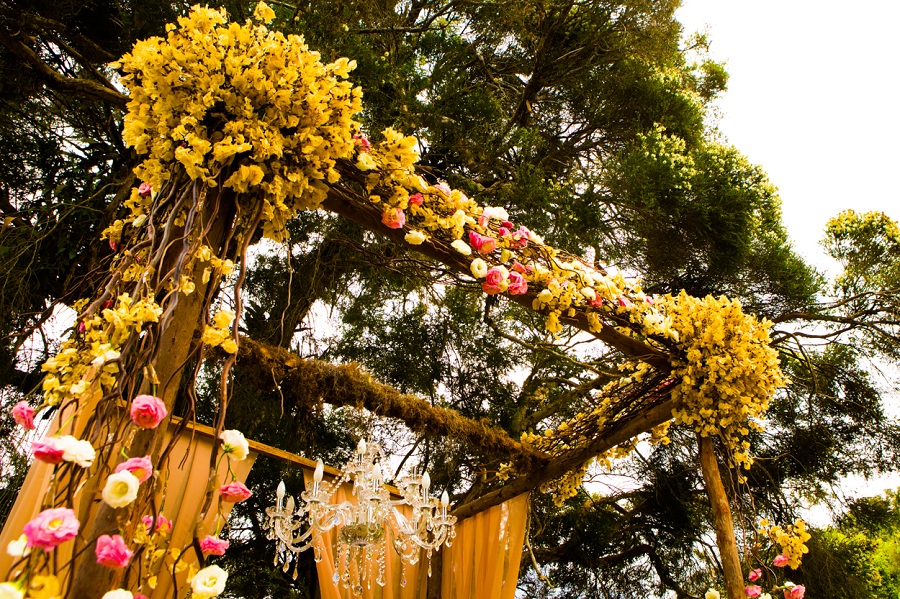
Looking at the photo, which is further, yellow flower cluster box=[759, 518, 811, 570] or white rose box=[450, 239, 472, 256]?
yellow flower cluster box=[759, 518, 811, 570]

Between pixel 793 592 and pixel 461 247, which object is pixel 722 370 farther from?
pixel 461 247

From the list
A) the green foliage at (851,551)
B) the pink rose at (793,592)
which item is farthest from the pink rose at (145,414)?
the green foliage at (851,551)

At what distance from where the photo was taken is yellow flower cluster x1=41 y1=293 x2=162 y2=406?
3.44 ft

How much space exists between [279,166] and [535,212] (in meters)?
2.95

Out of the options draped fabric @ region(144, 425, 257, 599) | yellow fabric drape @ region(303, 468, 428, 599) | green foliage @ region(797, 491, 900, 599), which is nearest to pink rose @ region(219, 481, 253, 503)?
draped fabric @ region(144, 425, 257, 599)

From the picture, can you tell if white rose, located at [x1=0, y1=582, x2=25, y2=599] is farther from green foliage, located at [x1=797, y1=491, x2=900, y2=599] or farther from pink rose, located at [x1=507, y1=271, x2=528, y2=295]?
green foliage, located at [x1=797, y1=491, x2=900, y2=599]

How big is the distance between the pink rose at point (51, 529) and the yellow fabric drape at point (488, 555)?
3164mm

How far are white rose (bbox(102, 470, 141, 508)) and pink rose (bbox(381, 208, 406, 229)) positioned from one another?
107cm

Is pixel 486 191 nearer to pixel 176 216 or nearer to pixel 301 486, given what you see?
pixel 301 486

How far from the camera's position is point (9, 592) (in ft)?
2.39

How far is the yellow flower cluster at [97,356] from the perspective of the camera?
3.44ft

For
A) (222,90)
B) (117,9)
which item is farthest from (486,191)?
(222,90)

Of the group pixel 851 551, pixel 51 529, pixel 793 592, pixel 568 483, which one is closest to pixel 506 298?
pixel 568 483

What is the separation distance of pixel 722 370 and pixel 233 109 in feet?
6.94
